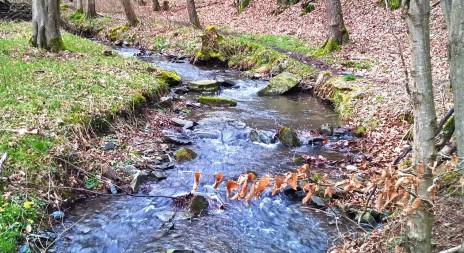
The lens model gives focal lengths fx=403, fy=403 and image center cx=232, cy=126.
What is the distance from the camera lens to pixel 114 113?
29.2 ft

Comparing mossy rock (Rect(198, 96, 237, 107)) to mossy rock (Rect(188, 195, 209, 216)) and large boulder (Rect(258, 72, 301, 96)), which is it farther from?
mossy rock (Rect(188, 195, 209, 216))

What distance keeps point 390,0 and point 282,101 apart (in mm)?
9525

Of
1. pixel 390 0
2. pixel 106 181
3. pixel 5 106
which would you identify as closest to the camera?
pixel 106 181

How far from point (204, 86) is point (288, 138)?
5.44 meters

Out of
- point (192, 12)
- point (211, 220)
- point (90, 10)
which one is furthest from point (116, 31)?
point (211, 220)

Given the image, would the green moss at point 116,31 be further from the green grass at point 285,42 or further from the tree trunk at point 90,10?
the green grass at point 285,42

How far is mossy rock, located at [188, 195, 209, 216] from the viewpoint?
21.0ft

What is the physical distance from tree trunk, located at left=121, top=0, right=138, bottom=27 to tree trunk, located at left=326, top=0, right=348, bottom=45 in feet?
40.9

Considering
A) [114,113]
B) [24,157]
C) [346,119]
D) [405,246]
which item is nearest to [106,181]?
[24,157]

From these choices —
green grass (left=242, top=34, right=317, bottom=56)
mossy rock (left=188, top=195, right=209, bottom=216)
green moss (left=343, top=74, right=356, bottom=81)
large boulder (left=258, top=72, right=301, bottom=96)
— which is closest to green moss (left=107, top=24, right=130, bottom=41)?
green grass (left=242, top=34, right=317, bottom=56)

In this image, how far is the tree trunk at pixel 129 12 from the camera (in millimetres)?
23562

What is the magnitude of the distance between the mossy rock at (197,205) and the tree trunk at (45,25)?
32.2 feet

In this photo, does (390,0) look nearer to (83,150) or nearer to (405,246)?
(83,150)

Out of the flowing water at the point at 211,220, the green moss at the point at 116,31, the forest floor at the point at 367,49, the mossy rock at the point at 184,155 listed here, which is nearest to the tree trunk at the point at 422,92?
the forest floor at the point at 367,49
